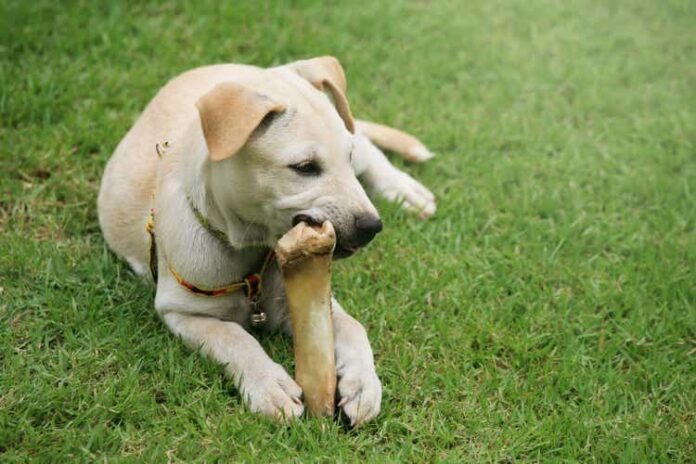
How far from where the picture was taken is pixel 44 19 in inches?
237

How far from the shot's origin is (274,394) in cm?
336

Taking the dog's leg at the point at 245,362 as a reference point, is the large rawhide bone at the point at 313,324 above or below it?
above

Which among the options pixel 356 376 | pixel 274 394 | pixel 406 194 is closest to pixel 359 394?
pixel 356 376

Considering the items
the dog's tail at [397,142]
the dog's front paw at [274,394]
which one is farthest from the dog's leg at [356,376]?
the dog's tail at [397,142]

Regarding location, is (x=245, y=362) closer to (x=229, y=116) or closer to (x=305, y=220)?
(x=305, y=220)

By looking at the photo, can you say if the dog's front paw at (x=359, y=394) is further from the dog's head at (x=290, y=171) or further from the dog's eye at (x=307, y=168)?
the dog's eye at (x=307, y=168)

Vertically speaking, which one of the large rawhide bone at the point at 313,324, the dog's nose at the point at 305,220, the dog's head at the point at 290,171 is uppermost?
the dog's head at the point at 290,171

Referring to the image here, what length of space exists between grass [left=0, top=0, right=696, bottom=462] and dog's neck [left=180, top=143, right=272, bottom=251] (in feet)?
1.80

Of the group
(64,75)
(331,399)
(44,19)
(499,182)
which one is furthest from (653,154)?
(44,19)

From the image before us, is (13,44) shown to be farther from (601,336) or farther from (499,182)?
(601,336)

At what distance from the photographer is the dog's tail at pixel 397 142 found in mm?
5309

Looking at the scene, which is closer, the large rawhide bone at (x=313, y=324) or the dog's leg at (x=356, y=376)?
the large rawhide bone at (x=313, y=324)

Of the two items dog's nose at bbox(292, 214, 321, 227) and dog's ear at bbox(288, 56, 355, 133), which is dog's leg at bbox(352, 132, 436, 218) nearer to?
dog's ear at bbox(288, 56, 355, 133)

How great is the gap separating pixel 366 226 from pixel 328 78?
0.88 m
